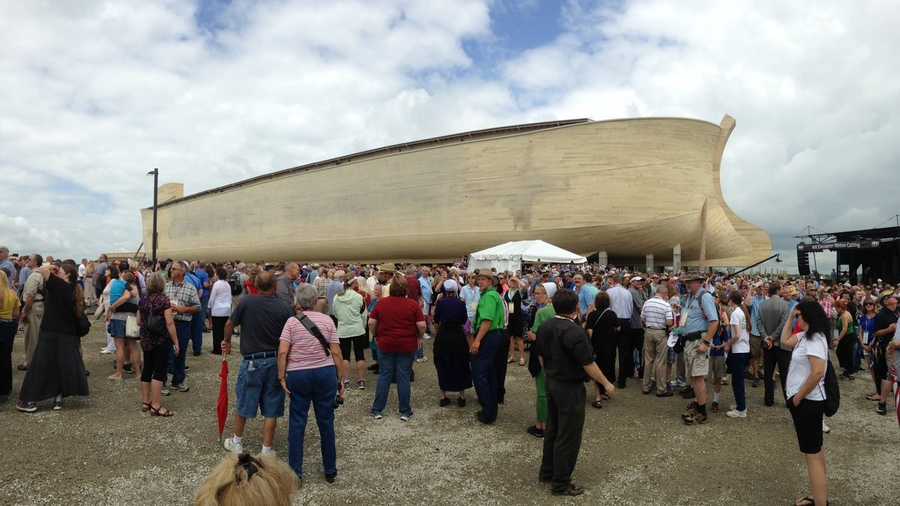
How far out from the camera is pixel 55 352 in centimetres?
575

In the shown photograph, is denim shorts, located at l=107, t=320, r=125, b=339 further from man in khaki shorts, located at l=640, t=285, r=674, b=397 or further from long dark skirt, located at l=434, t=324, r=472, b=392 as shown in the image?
man in khaki shorts, located at l=640, t=285, r=674, b=397

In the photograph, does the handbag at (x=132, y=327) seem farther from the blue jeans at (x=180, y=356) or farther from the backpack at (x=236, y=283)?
the backpack at (x=236, y=283)

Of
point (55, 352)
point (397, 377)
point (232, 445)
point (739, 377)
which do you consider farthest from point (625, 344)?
point (55, 352)

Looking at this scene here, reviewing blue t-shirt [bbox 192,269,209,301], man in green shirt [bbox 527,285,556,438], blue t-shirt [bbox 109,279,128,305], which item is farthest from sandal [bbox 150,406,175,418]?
blue t-shirt [bbox 192,269,209,301]

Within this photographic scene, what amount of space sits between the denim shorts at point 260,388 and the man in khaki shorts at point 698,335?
4548 millimetres

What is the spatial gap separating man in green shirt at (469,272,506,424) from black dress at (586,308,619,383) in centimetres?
207

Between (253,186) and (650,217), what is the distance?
36.6m

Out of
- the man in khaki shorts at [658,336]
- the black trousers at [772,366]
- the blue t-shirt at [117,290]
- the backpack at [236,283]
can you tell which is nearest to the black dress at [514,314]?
→ the man in khaki shorts at [658,336]

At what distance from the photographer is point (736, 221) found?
37.7 metres

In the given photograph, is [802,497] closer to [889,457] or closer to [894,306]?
[889,457]

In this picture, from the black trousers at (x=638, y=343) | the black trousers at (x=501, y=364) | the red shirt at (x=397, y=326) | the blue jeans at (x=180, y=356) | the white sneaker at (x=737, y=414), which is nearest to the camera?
the red shirt at (x=397, y=326)

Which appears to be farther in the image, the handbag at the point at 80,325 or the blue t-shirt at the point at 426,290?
the blue t-shirt at the point at 426,290

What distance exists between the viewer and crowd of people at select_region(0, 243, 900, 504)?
4.11 m

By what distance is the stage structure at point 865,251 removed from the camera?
33.7 meters
